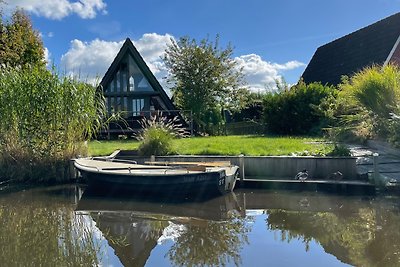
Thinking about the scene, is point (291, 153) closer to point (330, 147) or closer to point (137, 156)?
point (330, 147)

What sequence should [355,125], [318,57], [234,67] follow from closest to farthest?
1. [355,125]
2. [234,67]
3. [318,57]

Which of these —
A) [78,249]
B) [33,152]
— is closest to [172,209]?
[78,249]

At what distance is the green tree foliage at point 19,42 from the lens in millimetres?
A: 17047

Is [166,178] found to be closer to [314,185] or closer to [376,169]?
[314,185]

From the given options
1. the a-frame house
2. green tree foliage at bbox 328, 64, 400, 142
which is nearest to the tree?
the a-frame house

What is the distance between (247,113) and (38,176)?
59.7 ft

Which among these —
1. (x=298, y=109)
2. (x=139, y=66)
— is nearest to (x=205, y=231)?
(x=298, y=109)

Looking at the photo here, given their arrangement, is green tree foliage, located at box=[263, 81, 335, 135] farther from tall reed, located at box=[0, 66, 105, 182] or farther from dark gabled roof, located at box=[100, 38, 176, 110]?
tall reed, located at box=[0, 66, 105, 182]

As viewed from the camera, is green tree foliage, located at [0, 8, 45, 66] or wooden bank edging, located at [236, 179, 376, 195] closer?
wooden bank edging, located at [236, 179, 376, 195]

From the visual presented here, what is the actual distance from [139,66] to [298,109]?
27.4 ft

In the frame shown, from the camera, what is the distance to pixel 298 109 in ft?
53.4

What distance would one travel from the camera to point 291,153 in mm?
10758

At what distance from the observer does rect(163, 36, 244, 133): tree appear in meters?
21.5

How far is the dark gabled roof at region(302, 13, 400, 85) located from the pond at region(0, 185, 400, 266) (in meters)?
12.8
